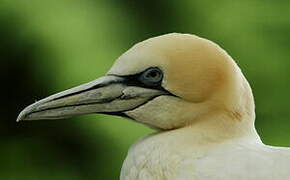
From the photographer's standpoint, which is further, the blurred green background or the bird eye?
the blurred green background

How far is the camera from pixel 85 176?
2898mm

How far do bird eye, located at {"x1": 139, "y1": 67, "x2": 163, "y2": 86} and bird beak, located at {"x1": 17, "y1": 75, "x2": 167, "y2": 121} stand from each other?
0.7 inches

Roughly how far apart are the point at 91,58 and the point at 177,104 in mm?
1315

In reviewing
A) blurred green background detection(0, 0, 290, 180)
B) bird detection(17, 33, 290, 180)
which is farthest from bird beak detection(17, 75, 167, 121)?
blurred green background detection(0, 0, 290, 180)

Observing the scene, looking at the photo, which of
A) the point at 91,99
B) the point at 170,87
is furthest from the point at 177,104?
the point at 91,99

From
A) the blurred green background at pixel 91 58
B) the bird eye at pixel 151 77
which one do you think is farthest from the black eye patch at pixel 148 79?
the blurred green background at pixel 91 58

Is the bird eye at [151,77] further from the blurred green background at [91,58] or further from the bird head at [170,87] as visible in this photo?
the blurred green background at [91,58]

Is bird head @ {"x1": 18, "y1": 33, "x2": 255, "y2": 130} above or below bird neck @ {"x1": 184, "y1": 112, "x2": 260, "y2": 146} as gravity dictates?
above

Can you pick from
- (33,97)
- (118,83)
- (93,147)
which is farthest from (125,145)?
(118,83)

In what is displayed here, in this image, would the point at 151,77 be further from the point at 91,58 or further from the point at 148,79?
the point at 91,58

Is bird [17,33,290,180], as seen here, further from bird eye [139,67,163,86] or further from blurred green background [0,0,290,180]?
blurred green background [0,0,290,180]

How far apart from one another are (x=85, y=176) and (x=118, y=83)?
1577 mm

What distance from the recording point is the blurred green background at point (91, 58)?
265cm

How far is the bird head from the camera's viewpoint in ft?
4.31
